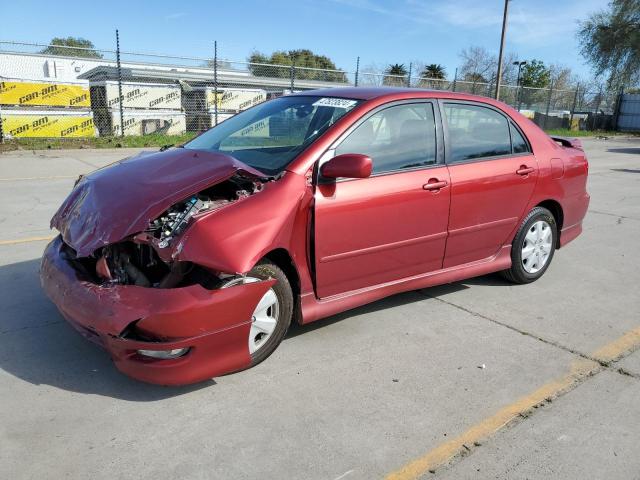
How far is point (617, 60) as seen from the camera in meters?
37.0

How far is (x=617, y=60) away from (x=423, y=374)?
41259 mm

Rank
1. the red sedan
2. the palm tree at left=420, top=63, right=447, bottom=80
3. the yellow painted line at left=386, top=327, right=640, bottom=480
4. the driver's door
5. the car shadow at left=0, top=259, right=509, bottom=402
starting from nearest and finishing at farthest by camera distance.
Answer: the yellow painted line at left=386, top=327, right=640, bottom=480, the red sedan, the car shadow at left=0, top=259, right=509, bottom=402, the driver's door, the palm tree at left=420, top=63, right=447, bottom=80

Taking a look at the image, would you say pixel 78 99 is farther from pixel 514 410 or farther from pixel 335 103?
pixel 514 410

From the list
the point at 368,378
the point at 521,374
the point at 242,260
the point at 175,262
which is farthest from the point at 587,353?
the point at 175,262

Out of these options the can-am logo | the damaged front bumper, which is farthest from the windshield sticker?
the can-am logo

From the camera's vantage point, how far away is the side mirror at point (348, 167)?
10.6 ft

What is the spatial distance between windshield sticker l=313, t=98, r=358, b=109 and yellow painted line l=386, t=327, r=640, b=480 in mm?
2182

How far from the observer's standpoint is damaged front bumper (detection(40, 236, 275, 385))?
2697mm

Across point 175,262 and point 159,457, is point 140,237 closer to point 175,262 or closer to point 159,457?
point 175,262

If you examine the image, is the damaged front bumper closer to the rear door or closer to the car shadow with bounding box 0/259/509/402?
the car shadow with bounding box 0/259/509/402

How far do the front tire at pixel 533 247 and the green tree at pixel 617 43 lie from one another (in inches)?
1516

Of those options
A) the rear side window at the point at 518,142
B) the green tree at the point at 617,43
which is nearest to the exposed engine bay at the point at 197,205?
the rear side window at the point at 518,142

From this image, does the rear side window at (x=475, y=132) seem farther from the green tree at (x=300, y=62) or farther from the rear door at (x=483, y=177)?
the green tree at (x=300, y=62)

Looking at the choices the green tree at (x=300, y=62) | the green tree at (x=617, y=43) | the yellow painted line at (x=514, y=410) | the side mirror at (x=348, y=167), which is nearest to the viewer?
the yellow painted line at (x=514, y=410)
